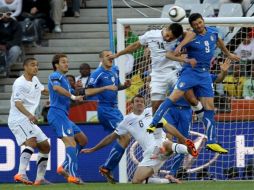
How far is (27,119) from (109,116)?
5.74 feet

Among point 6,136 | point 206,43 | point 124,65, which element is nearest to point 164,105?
point 206,43

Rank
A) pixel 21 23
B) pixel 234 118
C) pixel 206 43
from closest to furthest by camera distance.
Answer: pixel 206 43, pixel 234 118, pixel 21 23

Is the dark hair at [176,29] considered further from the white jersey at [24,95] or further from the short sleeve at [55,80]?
the white jersey at [24,95]

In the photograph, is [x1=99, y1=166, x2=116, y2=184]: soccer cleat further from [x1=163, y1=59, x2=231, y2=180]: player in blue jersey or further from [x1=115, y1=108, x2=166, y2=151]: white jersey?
[x1=163, y1=59, x2=231, y2=180]: player in blue jersey

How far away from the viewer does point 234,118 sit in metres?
22.9

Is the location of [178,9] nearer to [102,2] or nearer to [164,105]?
[164,105]

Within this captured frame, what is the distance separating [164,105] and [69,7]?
8.63 meters

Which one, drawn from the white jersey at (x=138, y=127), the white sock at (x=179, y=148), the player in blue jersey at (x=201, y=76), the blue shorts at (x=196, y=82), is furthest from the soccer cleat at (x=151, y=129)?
the white jersey at (x=138, y=127)

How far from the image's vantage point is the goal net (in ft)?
74.6

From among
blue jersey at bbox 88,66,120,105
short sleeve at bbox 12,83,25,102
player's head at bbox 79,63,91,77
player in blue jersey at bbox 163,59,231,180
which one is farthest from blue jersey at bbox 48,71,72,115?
player's head at bbox 79,63,91,77

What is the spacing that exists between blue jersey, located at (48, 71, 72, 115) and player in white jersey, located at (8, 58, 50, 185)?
0.31 metres

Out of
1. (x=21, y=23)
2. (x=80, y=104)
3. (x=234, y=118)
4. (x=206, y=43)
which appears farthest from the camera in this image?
(x=21, y=23)

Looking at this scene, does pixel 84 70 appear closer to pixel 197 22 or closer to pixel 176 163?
pixel 176 163

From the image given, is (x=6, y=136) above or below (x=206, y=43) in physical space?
below
